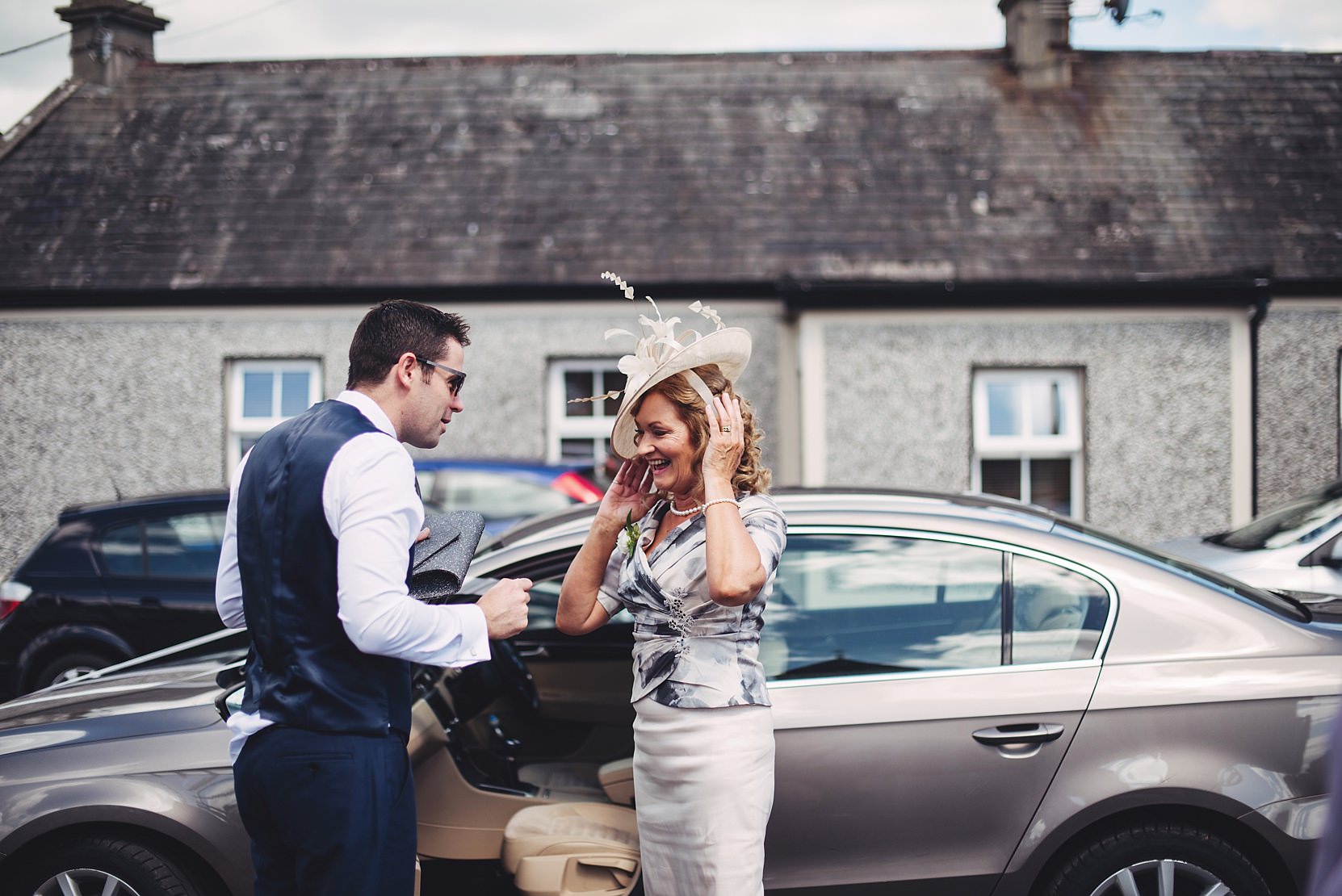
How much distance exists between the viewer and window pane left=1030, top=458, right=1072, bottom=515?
10.8 metres

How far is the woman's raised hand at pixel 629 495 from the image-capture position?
269 centimetres

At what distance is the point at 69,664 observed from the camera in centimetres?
666

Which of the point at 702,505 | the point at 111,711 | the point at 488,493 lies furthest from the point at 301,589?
the point at 488,493

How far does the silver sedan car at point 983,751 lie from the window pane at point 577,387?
8.12 meters

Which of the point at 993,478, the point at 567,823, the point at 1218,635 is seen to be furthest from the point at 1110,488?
the point at 567,823

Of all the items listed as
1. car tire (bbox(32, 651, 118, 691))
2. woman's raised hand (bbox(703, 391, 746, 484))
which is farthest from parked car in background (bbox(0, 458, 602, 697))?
woman's raised hand (bbox(703, 391, 746, 484))

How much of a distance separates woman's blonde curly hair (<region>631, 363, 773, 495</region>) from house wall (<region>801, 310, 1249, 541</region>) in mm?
8098

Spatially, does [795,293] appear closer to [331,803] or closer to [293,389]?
[293,389]

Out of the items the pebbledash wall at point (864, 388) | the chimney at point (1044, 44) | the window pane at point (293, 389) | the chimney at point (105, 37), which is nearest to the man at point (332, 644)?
the pebbledash wall at point (864, 388)

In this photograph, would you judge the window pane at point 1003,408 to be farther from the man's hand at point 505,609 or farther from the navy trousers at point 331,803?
the navy trousers at point 331,803

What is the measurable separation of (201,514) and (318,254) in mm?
4980

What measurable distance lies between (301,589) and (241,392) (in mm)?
9867

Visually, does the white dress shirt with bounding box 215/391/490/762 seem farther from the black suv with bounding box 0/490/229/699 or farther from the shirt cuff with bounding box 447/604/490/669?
the black suv with bounding box 0/490/229/699

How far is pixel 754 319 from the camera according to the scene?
1108cm
